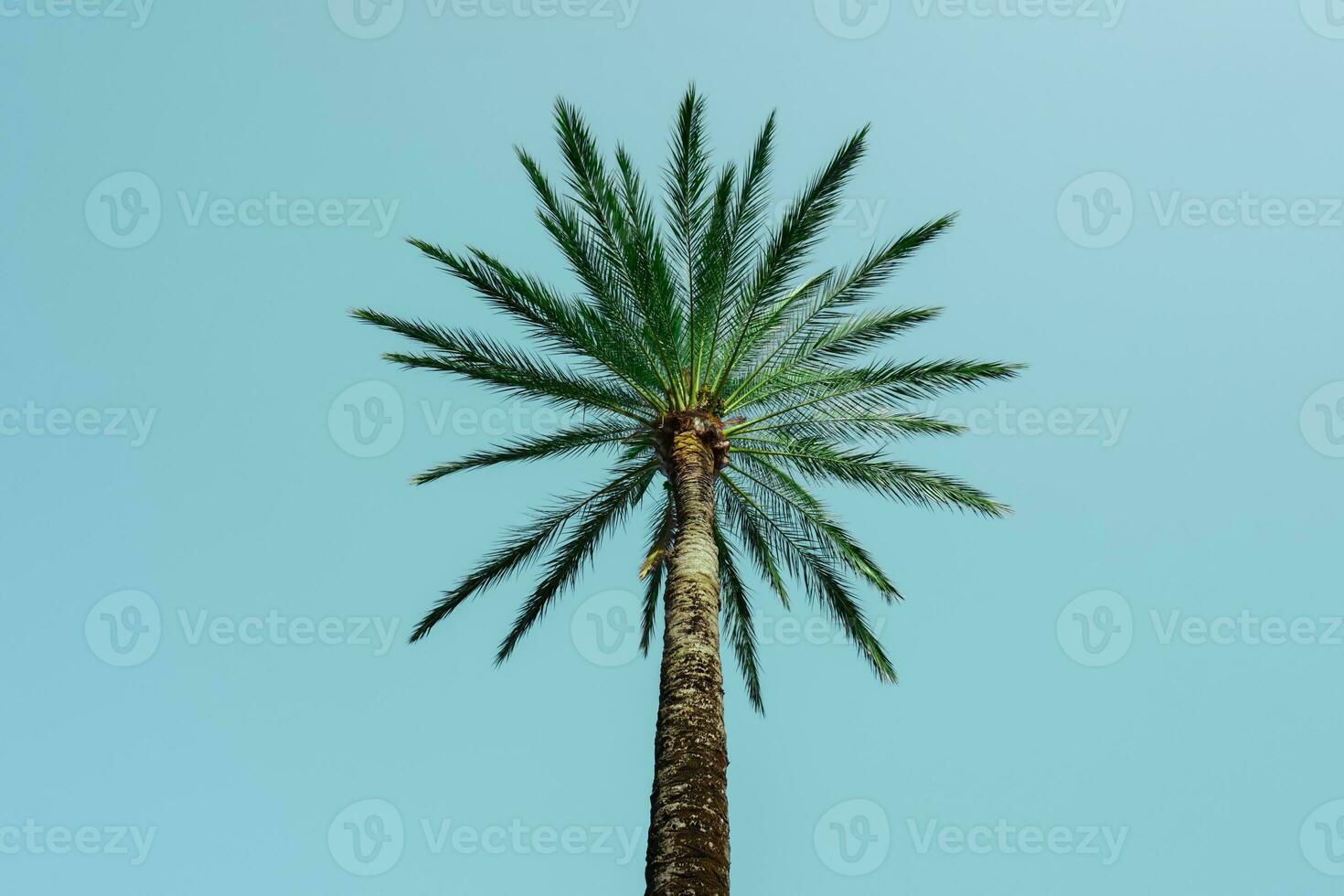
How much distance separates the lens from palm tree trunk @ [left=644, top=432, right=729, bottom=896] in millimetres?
7453

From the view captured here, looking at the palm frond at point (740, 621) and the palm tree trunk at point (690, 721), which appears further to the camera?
the palm frond at point (740, 621)

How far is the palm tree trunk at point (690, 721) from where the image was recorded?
24.5 ft

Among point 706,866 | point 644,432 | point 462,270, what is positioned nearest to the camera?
point 706,866

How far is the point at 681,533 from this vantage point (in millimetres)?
10781

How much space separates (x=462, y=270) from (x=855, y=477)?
17.8 feet

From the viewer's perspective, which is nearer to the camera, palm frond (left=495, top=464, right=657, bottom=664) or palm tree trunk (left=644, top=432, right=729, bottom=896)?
palm tree trunk (left=644, top=432, right=729, bottom=896)

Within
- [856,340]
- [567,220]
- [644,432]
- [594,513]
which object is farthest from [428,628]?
[856,340]

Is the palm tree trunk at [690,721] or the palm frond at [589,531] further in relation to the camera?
the palm frond at [589,531]

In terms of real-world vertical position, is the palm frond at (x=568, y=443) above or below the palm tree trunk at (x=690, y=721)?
above

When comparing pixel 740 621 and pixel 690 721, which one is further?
pixel 740 621

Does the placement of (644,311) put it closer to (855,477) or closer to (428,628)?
(855,477)

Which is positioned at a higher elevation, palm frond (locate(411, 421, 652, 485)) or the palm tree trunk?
palm frond (locate(411, 421, 652, 485))

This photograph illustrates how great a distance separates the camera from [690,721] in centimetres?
867

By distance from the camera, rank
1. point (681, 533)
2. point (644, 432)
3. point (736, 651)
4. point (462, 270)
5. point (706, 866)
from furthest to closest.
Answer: point (736, 651) < point (644, 432) < point (462, 270) < point (681, 533) < point (706, 866)
